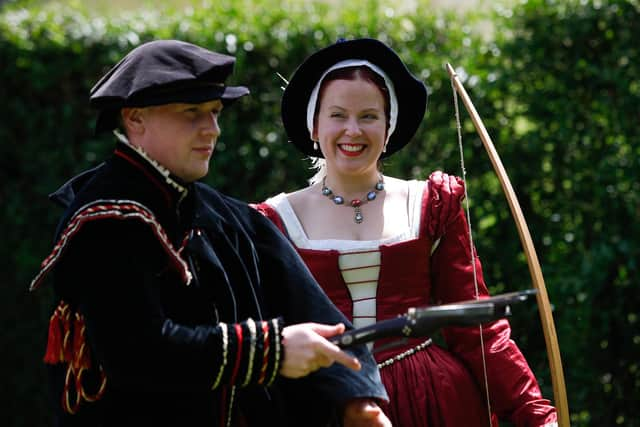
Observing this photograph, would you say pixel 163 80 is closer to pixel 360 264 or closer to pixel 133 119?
pixel 133 119

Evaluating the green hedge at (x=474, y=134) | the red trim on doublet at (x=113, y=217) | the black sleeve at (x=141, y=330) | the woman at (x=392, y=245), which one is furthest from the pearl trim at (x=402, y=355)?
the green hedge at (x=474, y=134)

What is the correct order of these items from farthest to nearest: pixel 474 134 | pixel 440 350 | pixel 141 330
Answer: pixel 474 134 < pixel 440 350 < pixel 141 330

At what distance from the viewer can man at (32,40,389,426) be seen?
204cm

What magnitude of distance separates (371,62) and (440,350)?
945 mm

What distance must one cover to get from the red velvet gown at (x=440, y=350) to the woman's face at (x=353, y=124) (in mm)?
261

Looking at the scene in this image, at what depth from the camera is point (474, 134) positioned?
4531 mm

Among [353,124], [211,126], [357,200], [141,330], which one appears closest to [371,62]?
[353,124]

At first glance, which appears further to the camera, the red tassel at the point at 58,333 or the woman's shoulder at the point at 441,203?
the woman's shoulder at the point at 441,203

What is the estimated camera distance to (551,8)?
14.4ft

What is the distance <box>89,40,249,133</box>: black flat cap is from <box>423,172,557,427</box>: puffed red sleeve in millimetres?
987

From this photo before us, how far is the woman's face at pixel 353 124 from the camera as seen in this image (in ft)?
9.41

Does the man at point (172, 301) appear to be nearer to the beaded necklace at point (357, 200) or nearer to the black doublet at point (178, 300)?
the black doublet at point (178, 300)

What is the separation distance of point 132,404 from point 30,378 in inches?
141

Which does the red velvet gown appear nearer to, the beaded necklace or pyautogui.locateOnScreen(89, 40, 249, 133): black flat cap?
the beaded necklace
